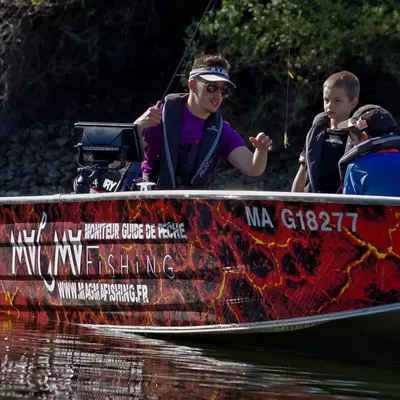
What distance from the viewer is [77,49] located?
17.9m

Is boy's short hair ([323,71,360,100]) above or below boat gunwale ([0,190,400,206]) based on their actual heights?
above

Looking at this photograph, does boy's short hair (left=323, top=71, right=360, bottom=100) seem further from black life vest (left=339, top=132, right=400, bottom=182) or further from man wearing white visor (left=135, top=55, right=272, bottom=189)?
black life vest (left=339, top=132, right=400, bottom=182)

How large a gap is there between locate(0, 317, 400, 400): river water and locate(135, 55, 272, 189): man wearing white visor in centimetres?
102

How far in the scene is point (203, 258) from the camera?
6305 mm

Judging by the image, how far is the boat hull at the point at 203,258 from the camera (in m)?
5.76

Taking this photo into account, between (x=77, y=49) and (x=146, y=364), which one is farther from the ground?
(x=77, y=49)

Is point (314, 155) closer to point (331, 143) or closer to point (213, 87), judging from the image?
point (331, 143)

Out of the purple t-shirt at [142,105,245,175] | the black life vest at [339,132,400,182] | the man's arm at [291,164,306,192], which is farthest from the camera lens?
the man's arm at [291,164,306,192]

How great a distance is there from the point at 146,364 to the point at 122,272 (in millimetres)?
1047

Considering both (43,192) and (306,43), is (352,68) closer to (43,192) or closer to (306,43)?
(306,43)

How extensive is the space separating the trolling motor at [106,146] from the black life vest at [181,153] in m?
0.24

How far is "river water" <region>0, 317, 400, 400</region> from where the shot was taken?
5.10 m

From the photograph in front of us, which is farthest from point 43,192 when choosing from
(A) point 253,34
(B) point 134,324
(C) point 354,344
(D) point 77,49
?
(C) point 354,344

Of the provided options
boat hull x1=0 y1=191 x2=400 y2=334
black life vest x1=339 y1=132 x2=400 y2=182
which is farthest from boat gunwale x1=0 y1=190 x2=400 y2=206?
black life vest x1=339 y1=132 x2=400 y2=182
